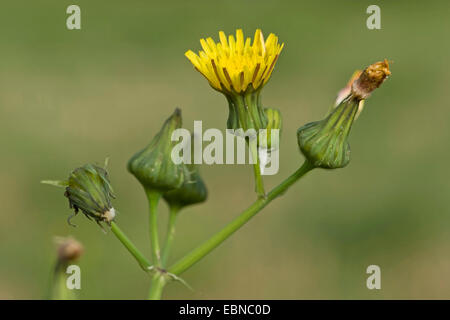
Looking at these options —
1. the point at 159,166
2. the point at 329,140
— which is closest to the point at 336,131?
the point at 329,140

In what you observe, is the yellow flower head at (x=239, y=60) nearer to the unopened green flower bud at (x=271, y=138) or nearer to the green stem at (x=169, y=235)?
the unopened green flower bud at (x=271, y=138)

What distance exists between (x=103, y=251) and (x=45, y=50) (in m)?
4.01

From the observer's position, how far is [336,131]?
8.30 ft

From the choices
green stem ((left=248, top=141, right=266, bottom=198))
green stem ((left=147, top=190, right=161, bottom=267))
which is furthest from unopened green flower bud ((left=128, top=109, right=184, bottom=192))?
green stem ((left=248, top=141, right=266, bottom=198))

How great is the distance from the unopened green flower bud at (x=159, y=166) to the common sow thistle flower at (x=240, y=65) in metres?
0.27

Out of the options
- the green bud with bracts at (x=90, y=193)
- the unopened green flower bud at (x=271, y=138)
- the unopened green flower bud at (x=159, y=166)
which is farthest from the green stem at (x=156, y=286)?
the unopened green flower bud at (x=271, y=138)

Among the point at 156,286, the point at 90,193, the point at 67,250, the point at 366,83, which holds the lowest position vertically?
the point at 156,286

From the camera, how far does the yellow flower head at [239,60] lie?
97.3 inches

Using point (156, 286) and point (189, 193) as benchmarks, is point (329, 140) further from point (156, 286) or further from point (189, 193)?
point (156, 286)

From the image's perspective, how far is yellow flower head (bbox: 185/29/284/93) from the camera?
247 centimetres

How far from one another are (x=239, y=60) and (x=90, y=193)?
66cm

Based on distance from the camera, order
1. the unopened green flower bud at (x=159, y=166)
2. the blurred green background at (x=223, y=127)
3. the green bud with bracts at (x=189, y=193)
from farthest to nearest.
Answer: the blurred green background at (x=223, y=127), the green bud with bracts at (x=189, y=193), the unopened green flower bud at (x=159, y=166)

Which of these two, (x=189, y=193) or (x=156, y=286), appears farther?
(x=189, y=193)

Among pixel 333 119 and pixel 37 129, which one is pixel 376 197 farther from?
pixel 333 119
